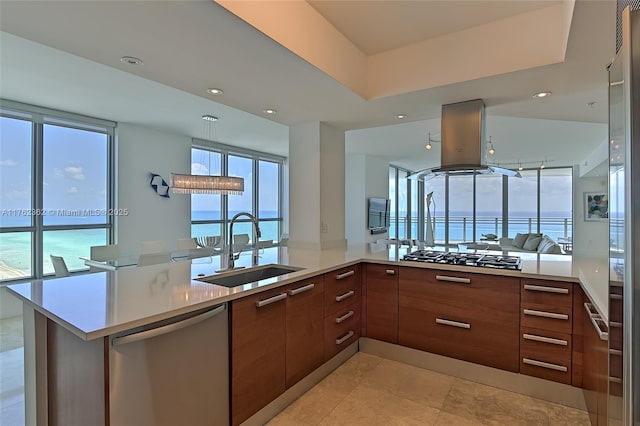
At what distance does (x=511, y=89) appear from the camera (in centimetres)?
240

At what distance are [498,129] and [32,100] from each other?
6156 mm

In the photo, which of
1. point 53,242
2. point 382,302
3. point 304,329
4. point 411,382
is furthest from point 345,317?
point 53,242

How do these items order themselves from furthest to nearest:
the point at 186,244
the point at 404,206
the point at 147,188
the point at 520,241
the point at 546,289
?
1. the point at 404,206
2. the point at 520,241
3. the point at 147,188
4. the point at 186,244
5. the point at 546,289

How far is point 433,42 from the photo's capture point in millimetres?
2344

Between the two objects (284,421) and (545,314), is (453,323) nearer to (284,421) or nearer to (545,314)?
(545,314)

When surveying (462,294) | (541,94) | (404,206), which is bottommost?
(462,294)

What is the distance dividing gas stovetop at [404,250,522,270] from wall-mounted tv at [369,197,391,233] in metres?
4.47

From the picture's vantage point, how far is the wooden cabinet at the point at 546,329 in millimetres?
2035

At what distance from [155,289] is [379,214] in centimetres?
638

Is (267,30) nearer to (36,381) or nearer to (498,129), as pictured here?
(36,381)

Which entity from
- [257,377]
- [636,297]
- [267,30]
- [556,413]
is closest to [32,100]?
[267,30]

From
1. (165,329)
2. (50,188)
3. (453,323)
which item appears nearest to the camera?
(165,329)

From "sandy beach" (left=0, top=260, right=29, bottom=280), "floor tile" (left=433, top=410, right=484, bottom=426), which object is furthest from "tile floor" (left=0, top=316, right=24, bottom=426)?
"floor tile" (left=433, top=410, right=484, bottom=426)

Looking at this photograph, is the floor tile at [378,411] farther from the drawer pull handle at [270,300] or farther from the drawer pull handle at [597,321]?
the drawer pull handle at [597,321]
